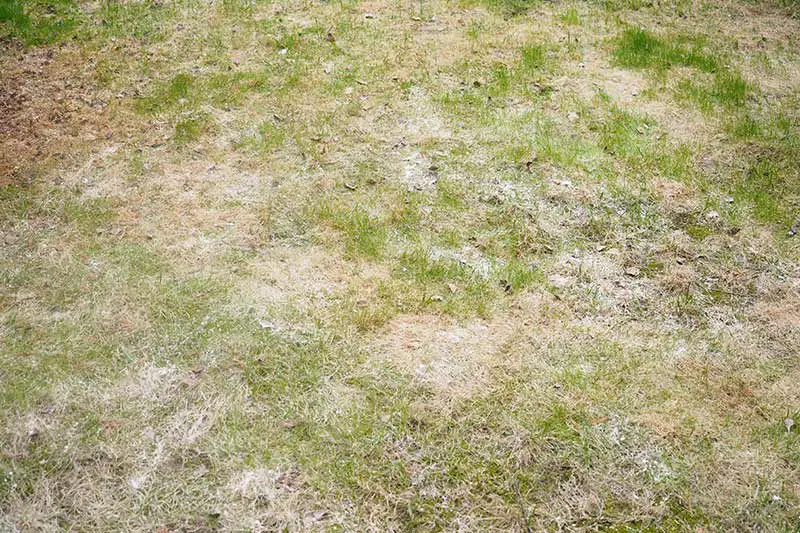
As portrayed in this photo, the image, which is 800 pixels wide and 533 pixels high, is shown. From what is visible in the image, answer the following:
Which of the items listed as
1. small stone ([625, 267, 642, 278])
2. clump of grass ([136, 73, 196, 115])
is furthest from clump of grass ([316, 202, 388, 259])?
clump of grass ([136, 73, 196, 115])

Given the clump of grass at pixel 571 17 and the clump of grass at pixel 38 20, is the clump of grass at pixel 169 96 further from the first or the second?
the clump of grass at pixel 571 17

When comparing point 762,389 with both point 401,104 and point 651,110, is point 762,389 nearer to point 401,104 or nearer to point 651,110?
point 651,110

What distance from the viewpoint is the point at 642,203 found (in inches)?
183

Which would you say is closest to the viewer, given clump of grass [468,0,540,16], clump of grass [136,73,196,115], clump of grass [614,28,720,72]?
clump of grass [136,73,196,115]

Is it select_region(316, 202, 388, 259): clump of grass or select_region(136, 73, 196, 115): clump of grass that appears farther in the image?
select_region(136, 73, 196, 115): clump of grass

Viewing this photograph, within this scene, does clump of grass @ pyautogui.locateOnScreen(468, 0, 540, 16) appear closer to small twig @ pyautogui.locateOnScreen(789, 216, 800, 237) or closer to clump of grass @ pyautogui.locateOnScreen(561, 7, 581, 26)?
clump of grass @ pyautogui.locateOnScreen(561, 7, 581, 26)

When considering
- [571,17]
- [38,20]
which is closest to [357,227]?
[571,17]

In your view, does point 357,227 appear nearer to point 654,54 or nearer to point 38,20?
point 654,54

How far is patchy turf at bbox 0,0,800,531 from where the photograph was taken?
9.90 ft

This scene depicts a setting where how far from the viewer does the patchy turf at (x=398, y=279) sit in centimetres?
302

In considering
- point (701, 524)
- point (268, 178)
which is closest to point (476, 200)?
point (268, 178)

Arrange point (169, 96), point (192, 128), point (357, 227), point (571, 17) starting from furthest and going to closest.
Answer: point (571, 17)
point (169, 96)
point (192, 128)
point (357, 227)

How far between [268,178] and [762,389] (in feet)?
11.6

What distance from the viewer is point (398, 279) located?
13.3ft
